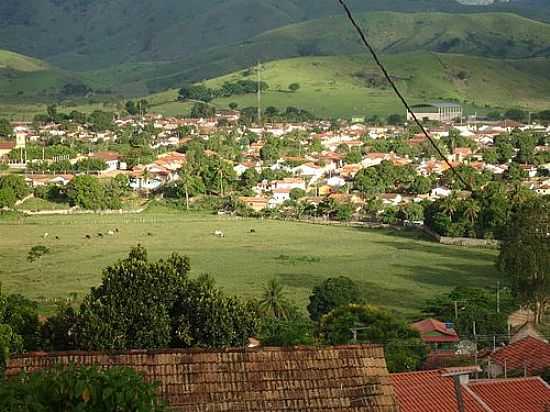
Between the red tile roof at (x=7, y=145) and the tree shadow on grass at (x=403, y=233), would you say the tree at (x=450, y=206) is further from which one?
the red tile roof at (x=7, y=145)

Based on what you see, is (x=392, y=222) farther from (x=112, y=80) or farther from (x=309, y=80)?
(x=112, y=80)

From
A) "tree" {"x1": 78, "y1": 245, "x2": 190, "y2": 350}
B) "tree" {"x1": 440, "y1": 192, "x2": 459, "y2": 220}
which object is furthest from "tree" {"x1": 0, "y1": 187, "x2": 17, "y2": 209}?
"tree" {"x1": 78, "y1": 245, "x2": 190, "y2": 350}

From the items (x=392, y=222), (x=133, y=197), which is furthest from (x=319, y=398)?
(x=133, y=197)

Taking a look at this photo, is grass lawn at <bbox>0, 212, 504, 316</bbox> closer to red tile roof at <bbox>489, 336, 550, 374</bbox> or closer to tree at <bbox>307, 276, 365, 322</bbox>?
tree at <bbox>307, 276, 365, 322</bbox>

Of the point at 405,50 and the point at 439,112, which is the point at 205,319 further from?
the point at 405,50

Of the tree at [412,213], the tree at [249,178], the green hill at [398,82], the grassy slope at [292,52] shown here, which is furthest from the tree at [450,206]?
the grassy slope at [292,52]

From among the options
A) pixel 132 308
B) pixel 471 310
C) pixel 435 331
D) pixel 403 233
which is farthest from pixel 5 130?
pixel 132 308
